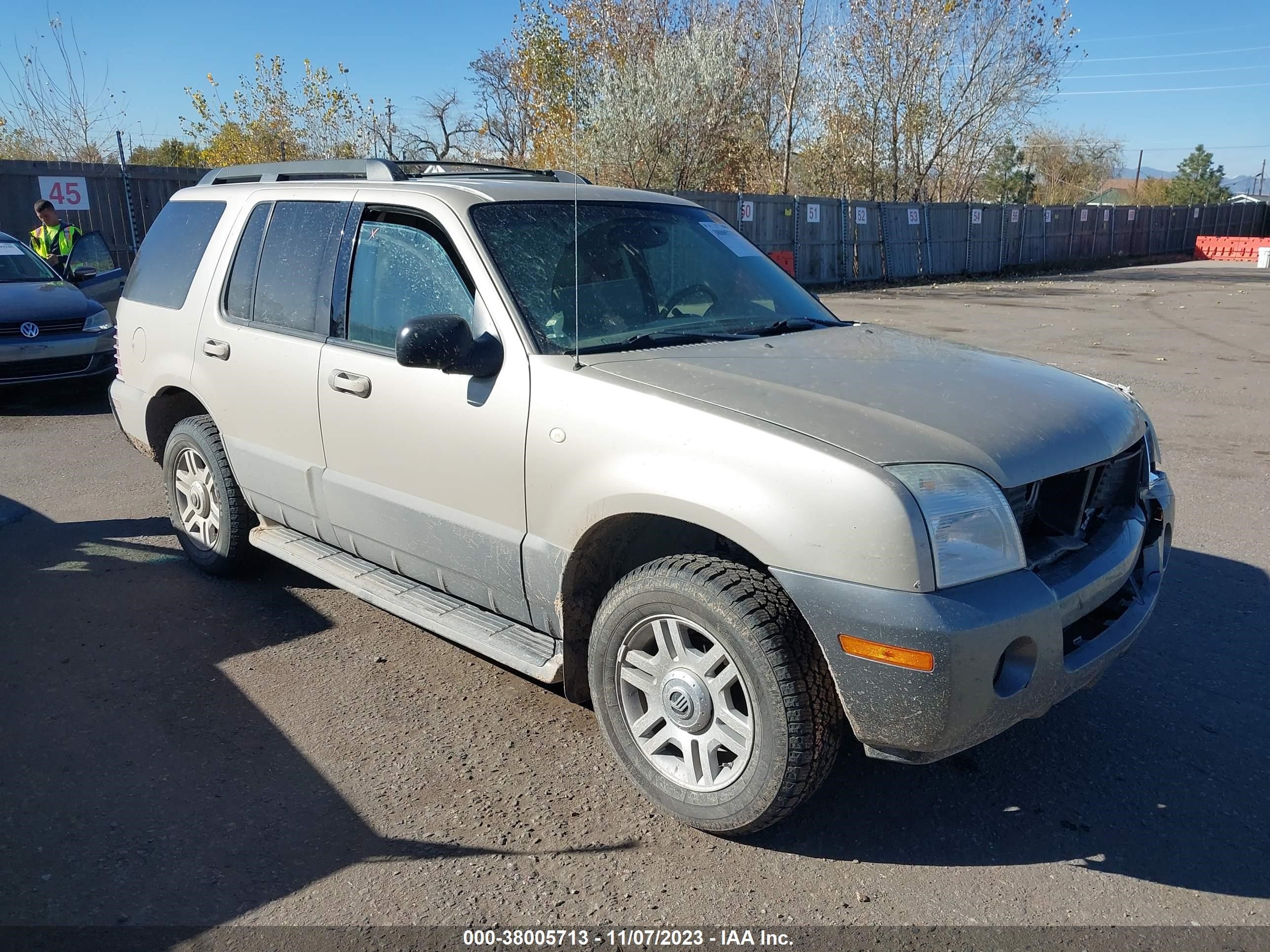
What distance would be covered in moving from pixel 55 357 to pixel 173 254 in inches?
210

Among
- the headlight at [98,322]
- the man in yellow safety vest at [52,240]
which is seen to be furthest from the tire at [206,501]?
the man in yellow safety vest at [52,240]

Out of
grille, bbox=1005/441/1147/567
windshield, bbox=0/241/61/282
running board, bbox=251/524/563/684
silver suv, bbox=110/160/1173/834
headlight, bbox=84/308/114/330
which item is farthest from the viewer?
windshield, bbox=0/241/61/282

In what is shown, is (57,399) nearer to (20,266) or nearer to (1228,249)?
(20,266)

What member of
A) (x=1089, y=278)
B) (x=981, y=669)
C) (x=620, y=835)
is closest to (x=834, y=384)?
(x=981, y=669)

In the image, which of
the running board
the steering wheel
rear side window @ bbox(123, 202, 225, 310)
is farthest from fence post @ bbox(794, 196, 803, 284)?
the running board

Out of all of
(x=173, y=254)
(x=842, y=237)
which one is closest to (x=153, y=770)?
(x=173, y=254)

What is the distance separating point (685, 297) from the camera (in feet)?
13.0

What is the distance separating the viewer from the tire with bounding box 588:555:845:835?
2723mm

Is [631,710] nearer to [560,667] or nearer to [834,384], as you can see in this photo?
[560,667]

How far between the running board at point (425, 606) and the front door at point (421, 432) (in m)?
0.06

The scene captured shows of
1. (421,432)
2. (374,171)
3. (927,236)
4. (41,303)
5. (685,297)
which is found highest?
(374,171)

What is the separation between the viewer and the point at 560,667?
3309mm

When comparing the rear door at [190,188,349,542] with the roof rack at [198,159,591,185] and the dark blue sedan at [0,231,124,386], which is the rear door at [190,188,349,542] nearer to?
the roof rack at [198,159,591,185]

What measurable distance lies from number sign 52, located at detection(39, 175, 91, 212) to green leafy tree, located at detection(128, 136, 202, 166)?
23.8 metres
